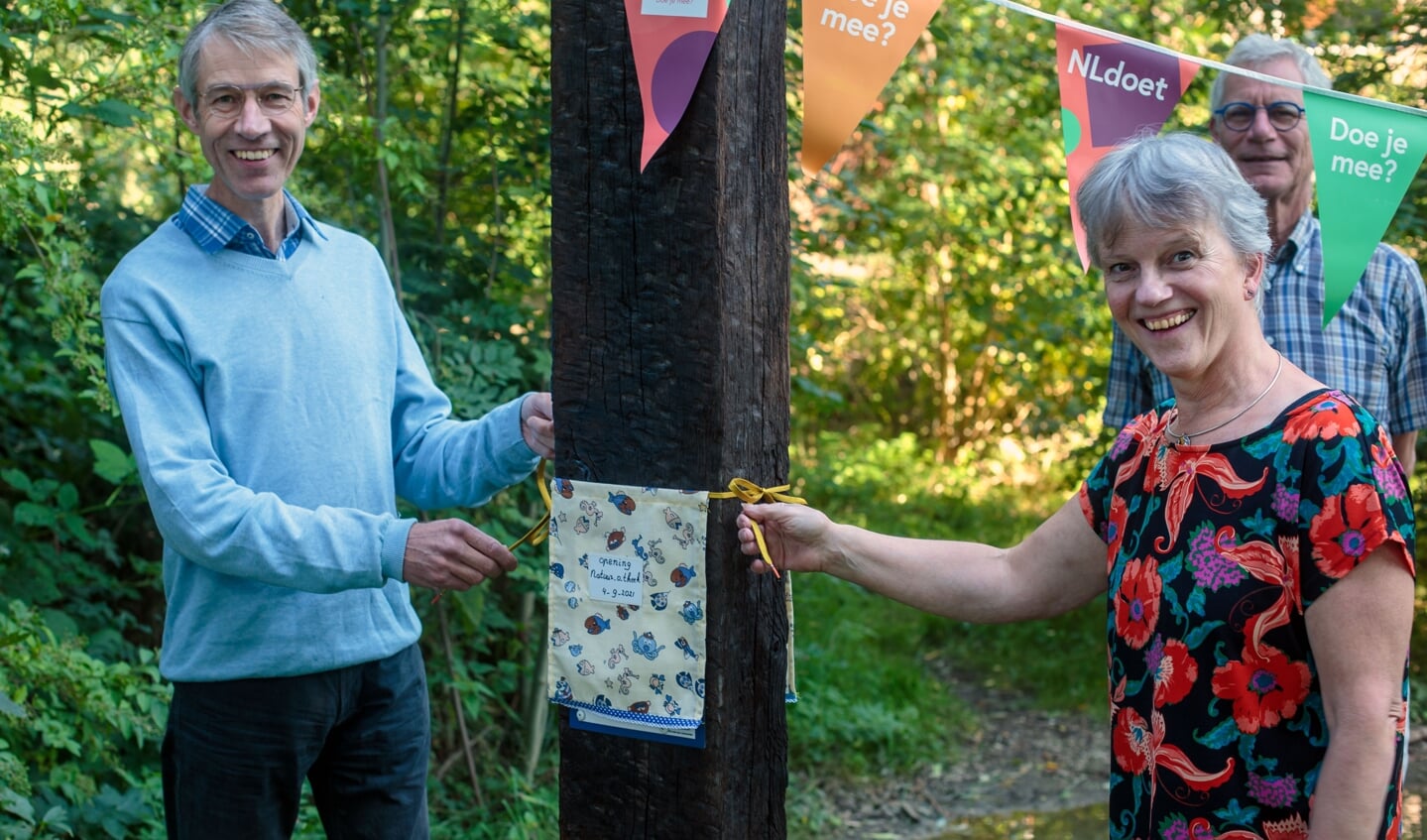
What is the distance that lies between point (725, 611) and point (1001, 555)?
505 mm

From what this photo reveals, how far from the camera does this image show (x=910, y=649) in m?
6.32

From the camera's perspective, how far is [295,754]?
221cm

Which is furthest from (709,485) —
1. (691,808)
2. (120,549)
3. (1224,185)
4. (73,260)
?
(120,549)

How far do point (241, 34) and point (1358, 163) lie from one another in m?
2.13

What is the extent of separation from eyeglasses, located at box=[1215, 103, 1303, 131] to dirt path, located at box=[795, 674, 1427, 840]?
107 inches

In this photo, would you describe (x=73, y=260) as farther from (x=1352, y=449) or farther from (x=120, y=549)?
(x=1352, y=449)

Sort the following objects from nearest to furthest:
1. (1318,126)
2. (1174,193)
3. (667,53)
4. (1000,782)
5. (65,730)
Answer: (1174,193) → (667,53) → (1318,126) → (65,730) → (1000,782)

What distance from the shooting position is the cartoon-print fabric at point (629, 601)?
2.08 m

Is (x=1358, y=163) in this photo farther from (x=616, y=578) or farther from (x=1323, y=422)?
(x=616, y=578)

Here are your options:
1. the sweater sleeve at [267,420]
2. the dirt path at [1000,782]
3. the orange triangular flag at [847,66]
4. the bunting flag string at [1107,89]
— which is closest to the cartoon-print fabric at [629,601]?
the sweater sleeve at [267,420]

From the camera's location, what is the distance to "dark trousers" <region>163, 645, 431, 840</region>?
2.18 meters

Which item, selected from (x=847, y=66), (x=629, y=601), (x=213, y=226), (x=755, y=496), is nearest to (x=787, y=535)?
(x=755, y=496)

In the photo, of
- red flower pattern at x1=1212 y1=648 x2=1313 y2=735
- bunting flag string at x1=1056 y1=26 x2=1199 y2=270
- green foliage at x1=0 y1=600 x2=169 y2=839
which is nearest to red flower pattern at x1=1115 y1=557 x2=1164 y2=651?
red flower pattern at x1=1212 y1=648 x2=1313 y2=735

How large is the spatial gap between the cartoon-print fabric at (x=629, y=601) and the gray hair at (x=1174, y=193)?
769mm
